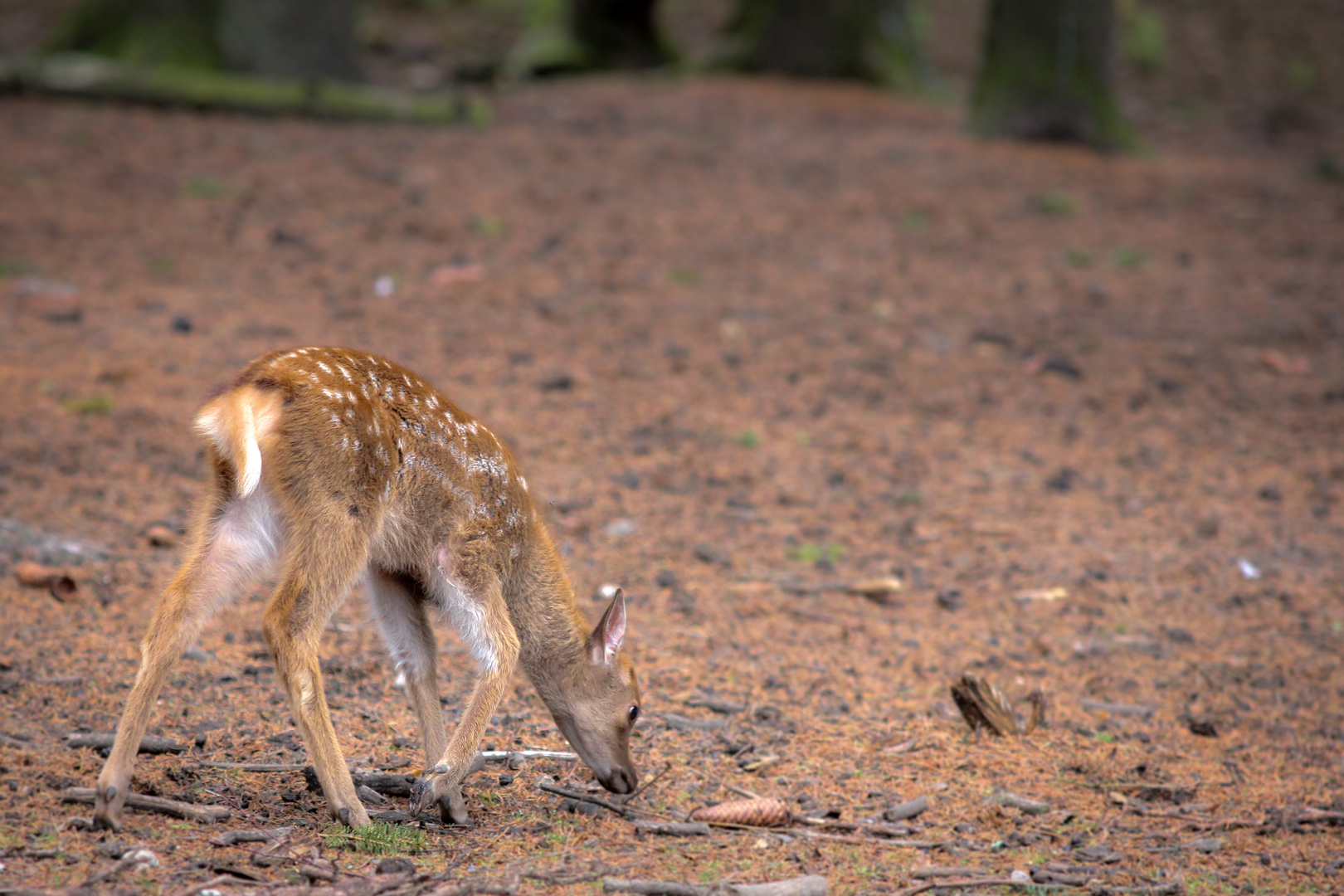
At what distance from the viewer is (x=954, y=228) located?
12867 millimetres

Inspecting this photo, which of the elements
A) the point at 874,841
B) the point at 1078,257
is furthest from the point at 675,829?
the point at 1078,257

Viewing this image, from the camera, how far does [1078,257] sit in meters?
12.3

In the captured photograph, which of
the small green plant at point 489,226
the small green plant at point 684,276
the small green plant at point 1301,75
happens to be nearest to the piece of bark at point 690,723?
the small green plant at point 684,276

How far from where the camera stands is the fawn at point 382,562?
4.12m

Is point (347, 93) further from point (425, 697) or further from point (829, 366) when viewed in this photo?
point (425, 697)

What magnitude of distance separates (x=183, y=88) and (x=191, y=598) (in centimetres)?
1074

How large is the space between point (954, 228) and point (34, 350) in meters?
8.13

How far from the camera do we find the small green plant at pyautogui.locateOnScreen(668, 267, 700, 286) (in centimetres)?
1126

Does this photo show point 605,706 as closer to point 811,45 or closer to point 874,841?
point 874,841

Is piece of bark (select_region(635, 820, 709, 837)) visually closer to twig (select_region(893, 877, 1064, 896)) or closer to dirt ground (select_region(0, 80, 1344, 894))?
dirt ground (select_region(0, 80, 1344, 894))

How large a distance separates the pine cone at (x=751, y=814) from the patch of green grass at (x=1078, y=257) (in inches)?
347

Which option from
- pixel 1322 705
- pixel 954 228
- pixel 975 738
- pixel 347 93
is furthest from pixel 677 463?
pixel 347 93

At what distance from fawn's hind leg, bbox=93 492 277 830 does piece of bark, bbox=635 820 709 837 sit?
1.49 metres

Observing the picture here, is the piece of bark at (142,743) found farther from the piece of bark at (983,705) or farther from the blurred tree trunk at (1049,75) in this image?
the blurred tree trunk at (1049,75)
